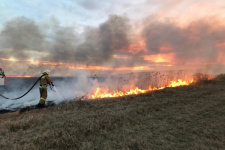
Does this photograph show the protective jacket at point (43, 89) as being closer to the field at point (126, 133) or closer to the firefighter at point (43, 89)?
the firefighter at point (43, 89)

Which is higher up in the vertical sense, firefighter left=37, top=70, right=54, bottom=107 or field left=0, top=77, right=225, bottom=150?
firefighter left=37, top=70, right=54, bottom=107

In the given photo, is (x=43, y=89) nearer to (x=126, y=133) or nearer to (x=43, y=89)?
(x=43, y=89)

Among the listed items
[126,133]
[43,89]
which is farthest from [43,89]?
[126,133]

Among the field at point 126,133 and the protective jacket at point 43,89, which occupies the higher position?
the protective jacket at point 43,89

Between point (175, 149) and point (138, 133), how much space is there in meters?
1.49

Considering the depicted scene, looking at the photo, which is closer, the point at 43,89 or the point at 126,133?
the point at 126,133

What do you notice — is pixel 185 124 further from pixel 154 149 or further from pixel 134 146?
pixel 134 146

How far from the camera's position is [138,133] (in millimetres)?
5449

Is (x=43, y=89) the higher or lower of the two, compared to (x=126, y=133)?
higher

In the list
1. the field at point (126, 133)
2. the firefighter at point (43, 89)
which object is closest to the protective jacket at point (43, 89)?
the firefighter at point (43, 89)

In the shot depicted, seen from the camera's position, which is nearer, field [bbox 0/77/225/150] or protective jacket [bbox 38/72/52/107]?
field [bbox 0/77/225/150]

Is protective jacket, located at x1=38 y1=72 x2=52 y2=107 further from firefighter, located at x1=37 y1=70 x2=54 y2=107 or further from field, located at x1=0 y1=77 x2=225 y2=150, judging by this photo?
field, located at x1=0 y1=77 x2=225 y2=150

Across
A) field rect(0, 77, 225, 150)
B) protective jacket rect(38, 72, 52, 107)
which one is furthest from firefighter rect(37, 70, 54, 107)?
field rect(0, 77, 225, 150)

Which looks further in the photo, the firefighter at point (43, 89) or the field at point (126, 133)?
the firefighter at point (43, 89)
